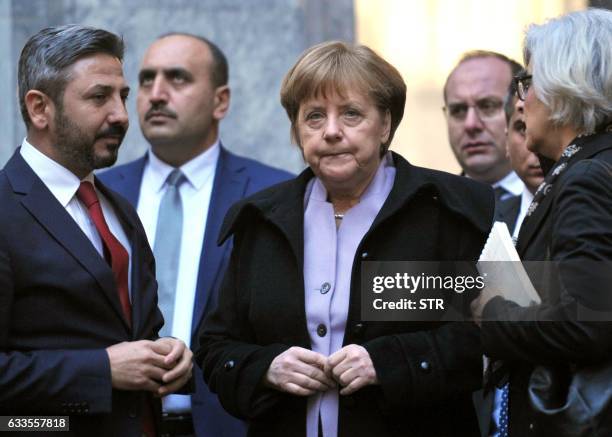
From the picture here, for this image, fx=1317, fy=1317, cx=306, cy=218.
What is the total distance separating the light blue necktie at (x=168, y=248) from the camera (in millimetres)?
5695

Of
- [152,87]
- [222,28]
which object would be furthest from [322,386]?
[222,28]

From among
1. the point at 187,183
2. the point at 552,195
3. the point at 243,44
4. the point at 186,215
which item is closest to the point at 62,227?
the point at 552,195

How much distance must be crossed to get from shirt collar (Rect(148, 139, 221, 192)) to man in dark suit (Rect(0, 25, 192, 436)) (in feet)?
4.94

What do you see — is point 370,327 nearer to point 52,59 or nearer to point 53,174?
point 53,174

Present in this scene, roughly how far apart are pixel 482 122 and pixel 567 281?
9.23 feet

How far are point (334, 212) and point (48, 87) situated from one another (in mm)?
1050

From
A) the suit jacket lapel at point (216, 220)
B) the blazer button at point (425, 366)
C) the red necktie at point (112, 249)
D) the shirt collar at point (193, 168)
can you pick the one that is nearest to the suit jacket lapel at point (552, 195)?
the blazer button at point (425, 366)

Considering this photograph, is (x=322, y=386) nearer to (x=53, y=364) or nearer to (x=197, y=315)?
(x=53, y=364)

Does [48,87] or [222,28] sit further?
[222,28]

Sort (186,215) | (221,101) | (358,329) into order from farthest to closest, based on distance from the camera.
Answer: (221,101) → (186,215) → (358,329)

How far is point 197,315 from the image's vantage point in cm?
558

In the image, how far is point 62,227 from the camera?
165 inches

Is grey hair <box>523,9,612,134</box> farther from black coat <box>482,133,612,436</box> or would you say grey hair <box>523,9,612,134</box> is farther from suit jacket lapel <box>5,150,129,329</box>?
suit jacket lapel <box>5,150,129,329</box>

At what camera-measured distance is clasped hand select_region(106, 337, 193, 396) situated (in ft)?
13.6
